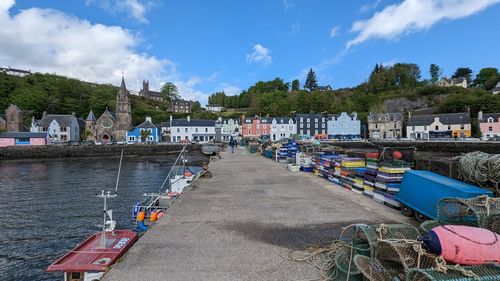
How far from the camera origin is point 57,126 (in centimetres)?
7844

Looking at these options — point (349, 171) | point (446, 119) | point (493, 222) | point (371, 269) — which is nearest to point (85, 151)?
point (349, 171)

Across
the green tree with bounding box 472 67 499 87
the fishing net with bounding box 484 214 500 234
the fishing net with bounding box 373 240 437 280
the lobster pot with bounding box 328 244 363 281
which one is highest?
the green tree with bounding box 472 67 499 87

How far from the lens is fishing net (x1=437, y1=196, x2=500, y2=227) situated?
16.9 feet

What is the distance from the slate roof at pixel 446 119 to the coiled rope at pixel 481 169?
7865 centimetres

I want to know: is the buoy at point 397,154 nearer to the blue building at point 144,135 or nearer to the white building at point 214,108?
the blue building at point 144,135

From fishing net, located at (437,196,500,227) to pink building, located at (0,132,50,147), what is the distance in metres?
76.9

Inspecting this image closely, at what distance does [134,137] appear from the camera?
81.7 m

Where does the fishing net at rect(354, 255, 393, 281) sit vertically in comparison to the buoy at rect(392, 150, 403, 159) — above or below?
below

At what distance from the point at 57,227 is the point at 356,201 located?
13628 millimetres

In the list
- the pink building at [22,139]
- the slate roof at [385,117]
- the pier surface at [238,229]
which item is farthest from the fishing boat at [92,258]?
the slate roof at [385,117]

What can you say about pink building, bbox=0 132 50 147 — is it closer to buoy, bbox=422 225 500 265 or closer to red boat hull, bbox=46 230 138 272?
red boat hull, bbox=46 230 138 272

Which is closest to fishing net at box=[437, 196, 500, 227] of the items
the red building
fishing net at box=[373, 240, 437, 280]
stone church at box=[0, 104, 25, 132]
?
fishing net at box=[373, 240, 437, 280]

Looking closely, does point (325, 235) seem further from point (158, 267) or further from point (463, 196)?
point (158, 267)

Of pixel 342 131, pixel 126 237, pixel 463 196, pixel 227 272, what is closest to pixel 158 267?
pixel 227 272
